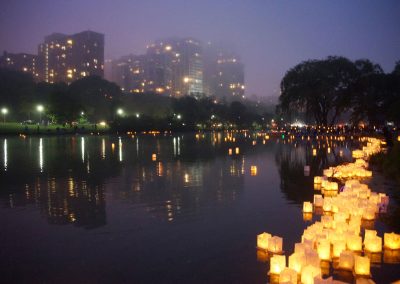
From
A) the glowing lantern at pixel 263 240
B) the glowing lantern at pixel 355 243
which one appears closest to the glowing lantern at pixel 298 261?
the glowing lantern at pixel 263 240

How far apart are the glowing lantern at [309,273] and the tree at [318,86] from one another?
46.4m

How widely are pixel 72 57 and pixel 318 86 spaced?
15257cm

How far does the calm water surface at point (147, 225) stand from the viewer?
5488mm

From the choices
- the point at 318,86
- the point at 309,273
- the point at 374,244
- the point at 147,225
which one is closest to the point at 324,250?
the point at 374,244

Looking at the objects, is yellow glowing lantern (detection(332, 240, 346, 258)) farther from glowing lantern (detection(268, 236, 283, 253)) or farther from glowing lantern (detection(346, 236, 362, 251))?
glowing lantern (detection(268, 236, 283, 253))

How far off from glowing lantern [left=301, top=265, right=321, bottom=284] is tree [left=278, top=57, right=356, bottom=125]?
46.4 metres

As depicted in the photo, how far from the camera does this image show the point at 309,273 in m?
4.75

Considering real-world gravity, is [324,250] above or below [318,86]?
Result: below

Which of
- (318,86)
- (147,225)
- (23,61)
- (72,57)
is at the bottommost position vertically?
(147,225)

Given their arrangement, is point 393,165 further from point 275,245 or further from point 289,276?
point 289,276

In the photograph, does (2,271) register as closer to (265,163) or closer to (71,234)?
(71,234)

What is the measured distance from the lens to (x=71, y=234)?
23.7ft

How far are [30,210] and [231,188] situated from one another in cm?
560

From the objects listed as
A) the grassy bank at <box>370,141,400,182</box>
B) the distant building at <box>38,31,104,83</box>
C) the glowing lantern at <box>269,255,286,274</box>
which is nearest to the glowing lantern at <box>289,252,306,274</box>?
the glowing lantern at <box>269,255,286,274</box>
